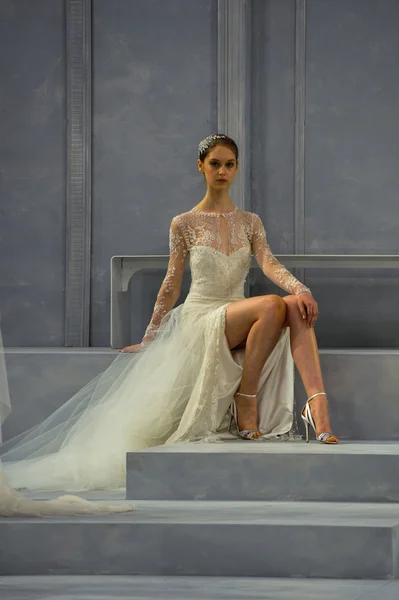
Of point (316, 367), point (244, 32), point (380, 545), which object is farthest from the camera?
point (244, 32)

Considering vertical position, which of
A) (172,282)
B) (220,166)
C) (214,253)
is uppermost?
(220,166)

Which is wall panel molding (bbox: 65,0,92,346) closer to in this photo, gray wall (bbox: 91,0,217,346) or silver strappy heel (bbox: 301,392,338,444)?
gray wall (bbox: 91,0,217,346)

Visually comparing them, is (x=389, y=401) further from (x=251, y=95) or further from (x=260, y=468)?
(x=251, y=95)

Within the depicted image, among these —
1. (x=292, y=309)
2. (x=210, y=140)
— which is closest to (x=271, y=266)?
(x=292, y=309)

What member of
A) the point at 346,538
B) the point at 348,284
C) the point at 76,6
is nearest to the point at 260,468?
the point at 346,538

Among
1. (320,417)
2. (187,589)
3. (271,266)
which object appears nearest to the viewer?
(187,589)

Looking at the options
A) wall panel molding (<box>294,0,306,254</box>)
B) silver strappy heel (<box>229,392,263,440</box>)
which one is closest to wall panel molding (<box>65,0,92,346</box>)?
wall panel molding (<box>294,0,306,254</box>)

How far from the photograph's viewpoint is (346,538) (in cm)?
289

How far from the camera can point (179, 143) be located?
5547 mm

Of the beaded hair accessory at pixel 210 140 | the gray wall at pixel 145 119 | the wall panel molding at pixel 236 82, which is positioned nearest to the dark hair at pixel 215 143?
the beaded hair accessory at pixel 210 140

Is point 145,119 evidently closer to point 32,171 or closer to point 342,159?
point 32,171

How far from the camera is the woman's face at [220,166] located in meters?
4.34

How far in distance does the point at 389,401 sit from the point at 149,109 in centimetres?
218

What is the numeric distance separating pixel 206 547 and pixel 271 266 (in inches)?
63.6
